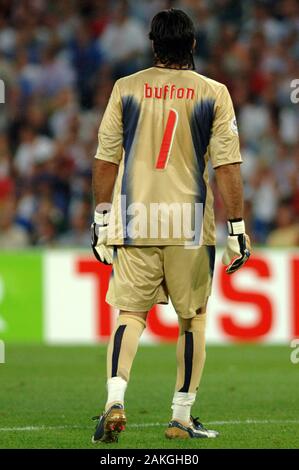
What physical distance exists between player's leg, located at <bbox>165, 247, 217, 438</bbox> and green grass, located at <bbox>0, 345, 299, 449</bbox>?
0.49 ft

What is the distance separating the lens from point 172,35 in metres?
6.13

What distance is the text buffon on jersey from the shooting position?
6.14 m

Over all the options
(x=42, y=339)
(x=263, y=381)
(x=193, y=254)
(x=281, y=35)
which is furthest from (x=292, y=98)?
(x=193, y=254)

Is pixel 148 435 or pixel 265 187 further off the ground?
pixel 265 187

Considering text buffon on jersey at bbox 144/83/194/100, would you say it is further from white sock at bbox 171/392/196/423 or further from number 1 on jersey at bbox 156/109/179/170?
white sock at bbox 171/392/196/423

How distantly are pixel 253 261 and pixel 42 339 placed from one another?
7.85 feet

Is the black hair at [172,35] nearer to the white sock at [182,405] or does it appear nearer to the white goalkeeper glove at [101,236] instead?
the white goalkeeper glove at [101,236]

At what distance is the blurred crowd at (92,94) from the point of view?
14180mm

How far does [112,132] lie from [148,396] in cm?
284

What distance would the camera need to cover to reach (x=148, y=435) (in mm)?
6508

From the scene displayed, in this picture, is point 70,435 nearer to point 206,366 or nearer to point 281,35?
point 206,366

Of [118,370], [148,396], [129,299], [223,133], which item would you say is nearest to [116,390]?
[118,370]

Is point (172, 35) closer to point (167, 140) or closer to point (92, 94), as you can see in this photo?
point (167, 140)

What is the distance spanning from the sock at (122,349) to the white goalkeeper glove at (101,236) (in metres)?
0.38
